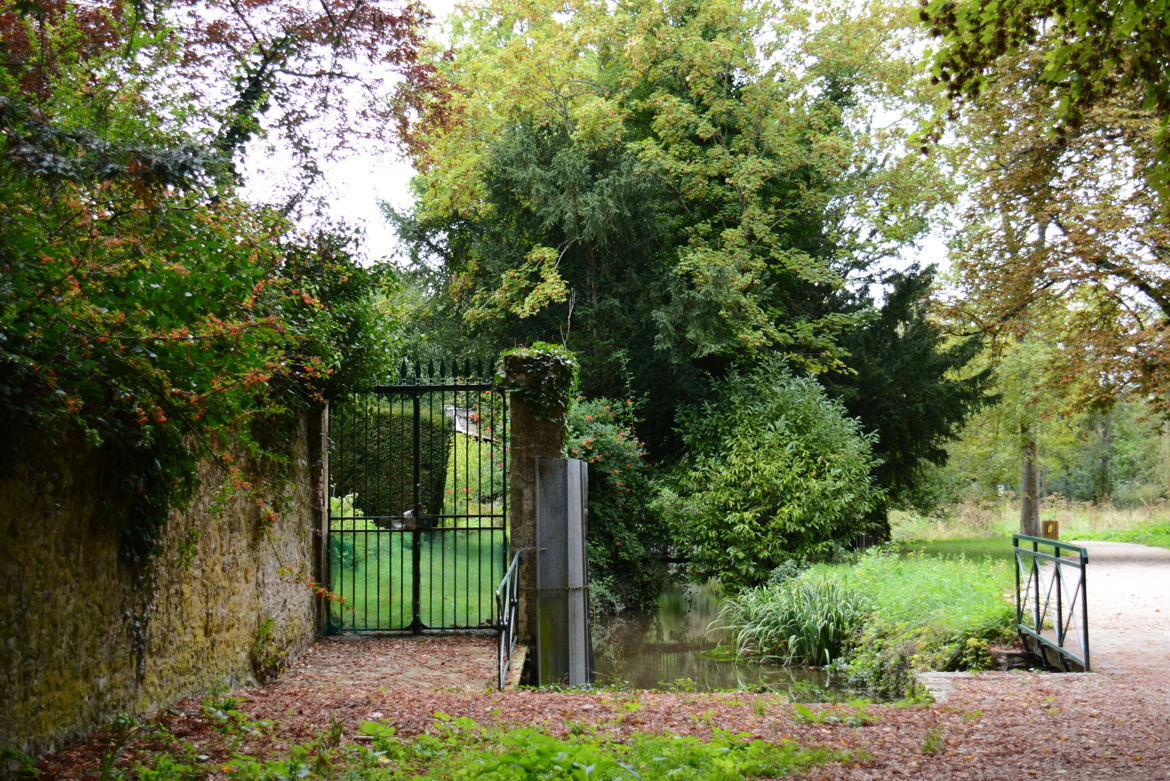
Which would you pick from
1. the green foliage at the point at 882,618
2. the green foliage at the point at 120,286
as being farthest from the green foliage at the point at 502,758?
the green foliage at the point at 882,618

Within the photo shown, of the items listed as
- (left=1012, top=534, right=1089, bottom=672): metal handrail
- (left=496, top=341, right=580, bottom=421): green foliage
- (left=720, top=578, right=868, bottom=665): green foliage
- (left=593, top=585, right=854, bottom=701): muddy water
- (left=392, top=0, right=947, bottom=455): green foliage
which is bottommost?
(left=593, top=585, right=854, bottom=701): muddy water

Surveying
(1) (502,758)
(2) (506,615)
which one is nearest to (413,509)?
(2) (506,615)

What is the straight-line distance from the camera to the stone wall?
3828 mm

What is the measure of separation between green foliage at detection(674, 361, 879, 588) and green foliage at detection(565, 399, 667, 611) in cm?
62

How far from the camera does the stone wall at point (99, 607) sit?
383 centimetres

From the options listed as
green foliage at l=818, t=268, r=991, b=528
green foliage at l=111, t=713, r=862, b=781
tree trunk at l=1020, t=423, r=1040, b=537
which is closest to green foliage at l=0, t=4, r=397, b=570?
green foliage at l=111, t=713, r=862, b=781

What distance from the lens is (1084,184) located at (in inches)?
517

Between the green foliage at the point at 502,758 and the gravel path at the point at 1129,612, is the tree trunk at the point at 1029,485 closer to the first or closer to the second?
the gravel path at the point at 1129,612

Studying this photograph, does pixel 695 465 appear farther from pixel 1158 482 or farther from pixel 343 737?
pixel 1158 482

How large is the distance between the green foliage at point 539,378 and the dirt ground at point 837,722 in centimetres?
233

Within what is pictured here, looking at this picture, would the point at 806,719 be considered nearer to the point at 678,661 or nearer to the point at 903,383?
the point at 678,661

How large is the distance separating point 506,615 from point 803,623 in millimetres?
4855

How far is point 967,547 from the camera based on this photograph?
72.6 ft

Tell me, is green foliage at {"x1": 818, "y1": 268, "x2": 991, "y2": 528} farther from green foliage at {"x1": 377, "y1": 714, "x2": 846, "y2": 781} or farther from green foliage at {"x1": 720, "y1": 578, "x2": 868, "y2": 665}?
green foliage at {"x1": 377, "y1": 714, "x2": 846, "y2": 781}
